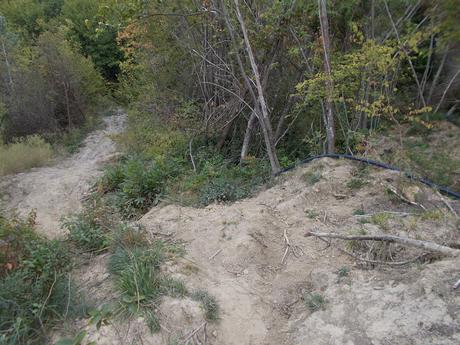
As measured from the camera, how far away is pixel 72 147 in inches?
392

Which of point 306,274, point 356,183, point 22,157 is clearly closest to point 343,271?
point 306,274

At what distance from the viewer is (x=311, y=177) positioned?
4.61 meters

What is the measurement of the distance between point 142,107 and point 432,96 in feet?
19.5

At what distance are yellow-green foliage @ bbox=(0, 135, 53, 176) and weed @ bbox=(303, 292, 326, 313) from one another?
22.4 ft

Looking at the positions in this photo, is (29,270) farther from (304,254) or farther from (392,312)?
(392,312)

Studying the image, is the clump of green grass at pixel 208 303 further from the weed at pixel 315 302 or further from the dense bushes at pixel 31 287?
the dense bushes at pixel 31 287

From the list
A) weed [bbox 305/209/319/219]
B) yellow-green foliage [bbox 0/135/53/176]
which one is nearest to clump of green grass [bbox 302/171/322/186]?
weed [bbox 305/209/319/219]

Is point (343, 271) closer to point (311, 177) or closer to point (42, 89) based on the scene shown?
point (311, 177)

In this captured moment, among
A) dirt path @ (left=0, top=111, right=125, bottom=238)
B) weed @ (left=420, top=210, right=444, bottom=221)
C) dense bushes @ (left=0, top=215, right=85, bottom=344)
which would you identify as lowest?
dirt path @ (left=0, top=111, right=125, bottom=238)

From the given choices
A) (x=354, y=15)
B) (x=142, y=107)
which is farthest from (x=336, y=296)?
(x=142, y=107)

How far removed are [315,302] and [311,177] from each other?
2.10 meters

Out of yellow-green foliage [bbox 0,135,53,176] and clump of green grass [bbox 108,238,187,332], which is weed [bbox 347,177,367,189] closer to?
clump of green grass [bbox 108,238,187,332]

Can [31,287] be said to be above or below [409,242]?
above

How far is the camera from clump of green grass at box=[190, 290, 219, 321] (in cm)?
269
